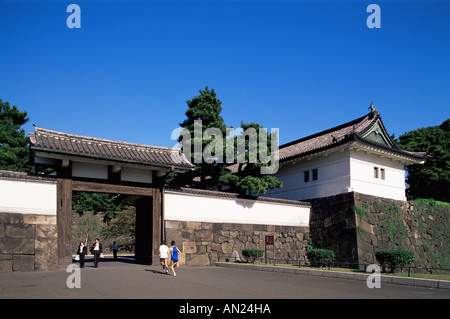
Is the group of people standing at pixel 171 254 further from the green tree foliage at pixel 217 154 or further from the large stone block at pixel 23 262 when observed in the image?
the green tree foliage at pixel 217 154

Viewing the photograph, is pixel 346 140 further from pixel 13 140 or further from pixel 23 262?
pixel 13 140

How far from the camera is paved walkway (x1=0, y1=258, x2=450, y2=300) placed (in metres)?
9.89

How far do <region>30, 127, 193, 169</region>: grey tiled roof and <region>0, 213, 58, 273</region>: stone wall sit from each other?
9.52ft

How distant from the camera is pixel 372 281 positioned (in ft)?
43.5

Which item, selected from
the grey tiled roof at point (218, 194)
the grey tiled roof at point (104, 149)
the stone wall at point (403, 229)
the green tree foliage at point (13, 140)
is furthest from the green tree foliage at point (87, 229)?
the stone wall at point (403, 229)

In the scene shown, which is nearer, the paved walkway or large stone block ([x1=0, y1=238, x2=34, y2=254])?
the paved walkway

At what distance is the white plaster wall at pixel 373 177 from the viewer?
936 inches

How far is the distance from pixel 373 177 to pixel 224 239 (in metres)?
10.9

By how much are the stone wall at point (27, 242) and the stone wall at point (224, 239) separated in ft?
17.5

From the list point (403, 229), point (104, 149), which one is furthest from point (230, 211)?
point (403, 229)

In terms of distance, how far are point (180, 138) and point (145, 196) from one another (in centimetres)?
678

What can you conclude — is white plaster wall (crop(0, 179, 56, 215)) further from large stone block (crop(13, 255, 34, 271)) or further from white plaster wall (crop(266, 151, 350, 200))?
white plaster wall (crop(266, 151, 350, 200))

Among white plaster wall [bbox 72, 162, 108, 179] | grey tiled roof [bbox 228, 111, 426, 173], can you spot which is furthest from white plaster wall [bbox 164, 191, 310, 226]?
grey tiled roof [bbox 228, 111, 426, 173]
